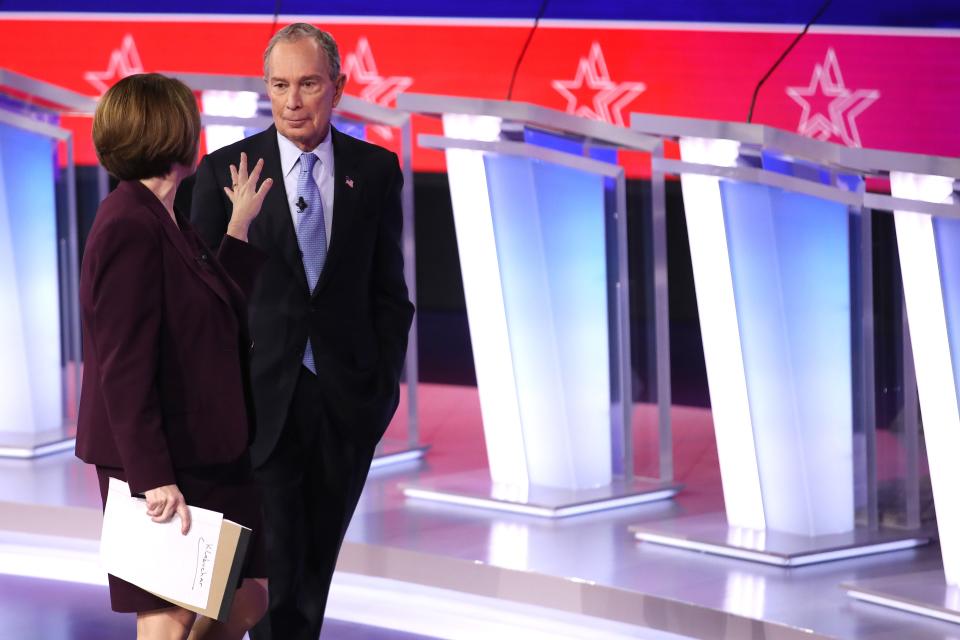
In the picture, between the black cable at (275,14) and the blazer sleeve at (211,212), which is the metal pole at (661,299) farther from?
the black cable at (275,14)

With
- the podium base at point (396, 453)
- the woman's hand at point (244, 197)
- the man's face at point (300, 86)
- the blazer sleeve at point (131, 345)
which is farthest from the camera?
the podium base at point (396, 453)

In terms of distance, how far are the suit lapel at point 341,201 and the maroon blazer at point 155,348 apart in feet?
1.21

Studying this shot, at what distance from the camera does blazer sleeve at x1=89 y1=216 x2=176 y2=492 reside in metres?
2.01

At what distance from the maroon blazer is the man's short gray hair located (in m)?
0.48

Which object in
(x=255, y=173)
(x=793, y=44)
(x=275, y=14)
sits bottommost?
(x=255, y=173)

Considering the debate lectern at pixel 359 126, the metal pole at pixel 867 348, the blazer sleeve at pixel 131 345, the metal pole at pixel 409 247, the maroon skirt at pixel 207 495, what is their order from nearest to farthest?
the blazer sleeve at pixel 131 345 < the maroon skirt at pixel 207 495 < the metal pole at pixel 867 348 < the debate lectern at pixel 359 126 < the metal pole at pixel 409 247

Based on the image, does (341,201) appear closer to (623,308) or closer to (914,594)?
(914,594)

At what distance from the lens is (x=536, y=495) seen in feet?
13.6

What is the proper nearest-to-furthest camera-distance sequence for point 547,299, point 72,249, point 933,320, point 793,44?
1. point 933,320
2. point 547,299
3. point 72,249
4. point 793,44

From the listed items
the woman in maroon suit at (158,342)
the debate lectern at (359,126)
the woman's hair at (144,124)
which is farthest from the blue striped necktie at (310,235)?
the debate lectern at (359,126)

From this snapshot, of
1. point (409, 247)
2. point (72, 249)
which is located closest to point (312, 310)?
point (409, 247)

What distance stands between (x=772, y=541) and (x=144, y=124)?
6.99ft

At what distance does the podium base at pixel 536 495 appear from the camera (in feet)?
13.3

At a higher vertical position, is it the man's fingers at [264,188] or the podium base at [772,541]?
the man's fingers at [264,188]
